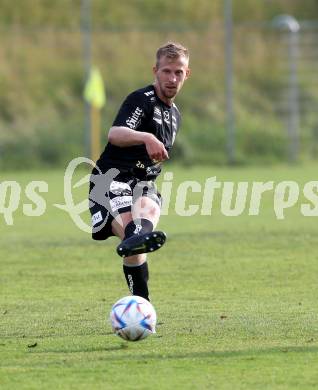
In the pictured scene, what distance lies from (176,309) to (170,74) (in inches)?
79.1

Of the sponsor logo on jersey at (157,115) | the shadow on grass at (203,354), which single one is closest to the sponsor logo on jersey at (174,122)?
the sponsor logo on jersey at (157,115)

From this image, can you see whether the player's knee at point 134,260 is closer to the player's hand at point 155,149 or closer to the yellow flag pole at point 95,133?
the player's hand at point 155,149

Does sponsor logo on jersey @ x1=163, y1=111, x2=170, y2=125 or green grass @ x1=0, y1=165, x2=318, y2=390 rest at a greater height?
sponsor logo on jersey @ x1=163, y1=111, x2=170, y2=125

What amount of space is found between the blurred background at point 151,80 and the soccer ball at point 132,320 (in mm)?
21689

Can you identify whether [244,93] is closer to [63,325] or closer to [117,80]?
[117,80]

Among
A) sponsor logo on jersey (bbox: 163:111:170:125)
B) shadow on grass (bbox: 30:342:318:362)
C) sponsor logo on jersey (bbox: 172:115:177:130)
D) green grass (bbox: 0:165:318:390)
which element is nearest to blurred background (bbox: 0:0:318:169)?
green grass (bbox: 0:165:318:390)

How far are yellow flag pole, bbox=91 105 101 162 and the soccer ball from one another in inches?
821

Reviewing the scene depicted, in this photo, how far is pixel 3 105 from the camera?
31.4m

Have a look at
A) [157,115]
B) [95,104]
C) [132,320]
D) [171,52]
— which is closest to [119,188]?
[157,115]

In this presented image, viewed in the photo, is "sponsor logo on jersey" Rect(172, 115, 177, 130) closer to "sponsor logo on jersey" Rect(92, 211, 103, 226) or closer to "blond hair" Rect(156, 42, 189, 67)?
"blond hair" Rect(156, 42, 189, 67)

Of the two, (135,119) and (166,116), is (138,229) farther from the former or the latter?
(166,116)

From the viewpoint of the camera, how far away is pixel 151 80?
32.4 m

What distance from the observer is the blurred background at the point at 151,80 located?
30219 millimetres

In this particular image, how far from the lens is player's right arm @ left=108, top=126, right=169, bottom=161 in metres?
7.54
